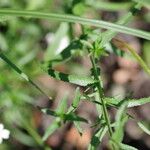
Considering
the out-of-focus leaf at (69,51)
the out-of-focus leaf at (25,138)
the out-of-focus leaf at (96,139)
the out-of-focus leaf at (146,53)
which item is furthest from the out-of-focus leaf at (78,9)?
the out-of-focus leaf at (146,53)

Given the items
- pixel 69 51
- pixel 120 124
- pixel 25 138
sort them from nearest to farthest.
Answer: pixel 120 124 < pixel 69 51 < pixel 25 138

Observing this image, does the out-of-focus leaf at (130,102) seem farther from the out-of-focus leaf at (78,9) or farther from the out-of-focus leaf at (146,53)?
the out-of-focus leaf at (146,53)

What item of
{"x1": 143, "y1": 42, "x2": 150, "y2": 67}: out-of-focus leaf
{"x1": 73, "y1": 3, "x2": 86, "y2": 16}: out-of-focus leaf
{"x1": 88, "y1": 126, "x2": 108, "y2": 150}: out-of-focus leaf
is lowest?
{"x1": 143, "y1": 42, "x2": 150, "y2": 67}: out-of-focus leaf

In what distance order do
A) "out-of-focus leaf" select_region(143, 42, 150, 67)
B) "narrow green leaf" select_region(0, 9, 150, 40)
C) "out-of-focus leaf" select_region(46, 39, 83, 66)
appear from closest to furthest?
"narrow green leaf" select_region(0, 9, 150, 40)
"out-of-focus leaf" select_region(46, 39, 83, 66)
"out-of-focus leaf" select_region(143, 42, 150, 67)

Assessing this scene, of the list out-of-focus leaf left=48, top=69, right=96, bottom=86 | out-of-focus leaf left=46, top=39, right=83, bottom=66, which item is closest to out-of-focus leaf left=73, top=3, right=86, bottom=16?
out-of-focus leaf left=46, top=39, right=83, bottom=66

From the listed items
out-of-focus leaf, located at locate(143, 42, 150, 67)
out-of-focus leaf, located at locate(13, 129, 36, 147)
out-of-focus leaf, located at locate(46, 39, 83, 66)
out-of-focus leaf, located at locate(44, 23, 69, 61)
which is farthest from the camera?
out-of-focus leaf, located at locate(143, 42, 150, 67)

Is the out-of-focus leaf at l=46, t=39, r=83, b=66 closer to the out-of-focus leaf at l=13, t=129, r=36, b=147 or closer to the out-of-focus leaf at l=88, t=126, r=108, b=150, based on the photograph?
the out-of-focus leaf at l=88, t=126, r=108, b=150

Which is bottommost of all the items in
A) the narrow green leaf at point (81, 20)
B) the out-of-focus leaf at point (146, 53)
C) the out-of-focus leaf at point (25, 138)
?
the out-of-focus leaf at point (25, 138)

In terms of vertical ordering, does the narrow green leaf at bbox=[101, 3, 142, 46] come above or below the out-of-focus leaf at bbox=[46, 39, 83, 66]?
above

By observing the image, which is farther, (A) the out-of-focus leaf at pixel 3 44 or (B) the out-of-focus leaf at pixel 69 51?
(A) the out-of-focus leaf at pixel 3 44

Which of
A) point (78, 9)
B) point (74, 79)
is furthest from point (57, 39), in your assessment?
point (74, 79)

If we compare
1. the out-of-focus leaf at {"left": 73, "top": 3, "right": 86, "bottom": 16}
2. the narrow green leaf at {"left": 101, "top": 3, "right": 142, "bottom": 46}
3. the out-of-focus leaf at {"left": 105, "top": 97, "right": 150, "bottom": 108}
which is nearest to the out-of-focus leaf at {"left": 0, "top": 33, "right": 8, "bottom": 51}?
the out-of-focus leaf at {"left": 73, "top": 3, "right": 86, "bottom": 16}

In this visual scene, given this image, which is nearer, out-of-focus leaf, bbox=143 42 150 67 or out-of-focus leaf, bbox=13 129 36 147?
out-of-focus leaf, bbox=13 129 36 147

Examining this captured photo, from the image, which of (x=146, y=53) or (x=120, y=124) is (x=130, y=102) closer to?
(x=120, y=124)
